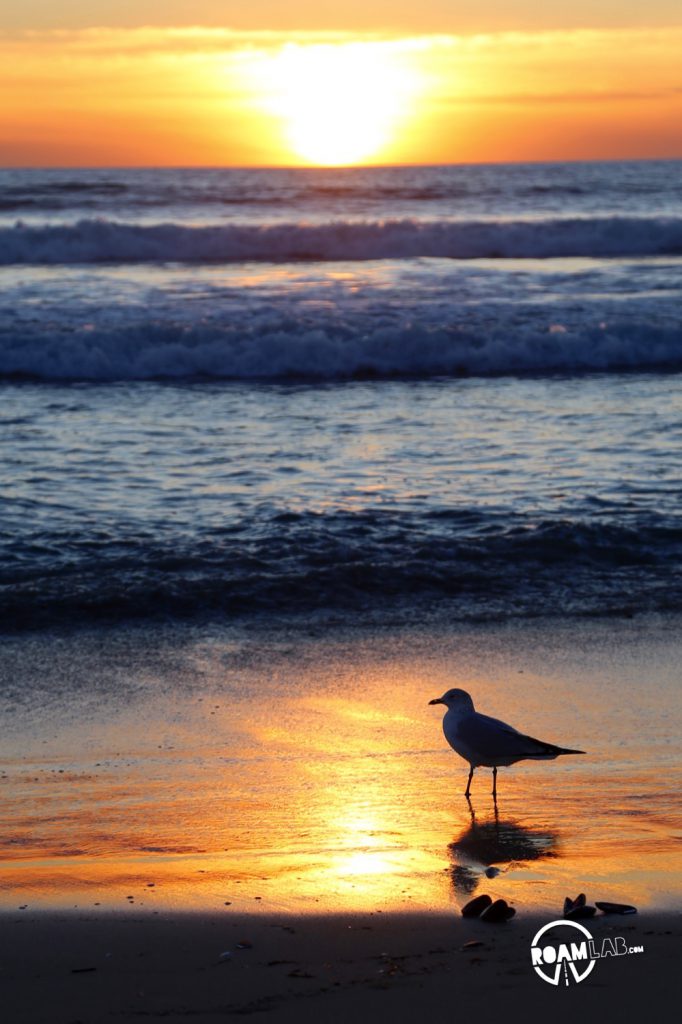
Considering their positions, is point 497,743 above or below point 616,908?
above

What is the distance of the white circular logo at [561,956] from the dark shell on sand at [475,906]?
0.19 metres

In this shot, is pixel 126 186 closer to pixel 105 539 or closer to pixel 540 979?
pixel 105 539

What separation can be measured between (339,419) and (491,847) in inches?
292

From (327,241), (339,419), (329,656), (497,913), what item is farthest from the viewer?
(327,241)

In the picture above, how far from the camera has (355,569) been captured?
6781mm

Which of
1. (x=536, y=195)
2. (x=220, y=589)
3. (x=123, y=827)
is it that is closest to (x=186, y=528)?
(x=220, y=589)

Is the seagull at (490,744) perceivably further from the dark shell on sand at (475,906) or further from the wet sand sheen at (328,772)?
the dark shell on sand at (475,906)

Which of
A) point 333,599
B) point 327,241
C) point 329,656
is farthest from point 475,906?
point 327,241

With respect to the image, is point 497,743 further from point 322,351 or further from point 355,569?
point 322,351

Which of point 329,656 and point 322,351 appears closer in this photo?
point 329,656

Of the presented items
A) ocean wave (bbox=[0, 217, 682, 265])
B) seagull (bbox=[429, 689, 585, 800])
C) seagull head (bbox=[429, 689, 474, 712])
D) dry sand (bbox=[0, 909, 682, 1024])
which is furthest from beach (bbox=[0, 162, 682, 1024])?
ocean wave (bbox=[0, 217, 682, 265])

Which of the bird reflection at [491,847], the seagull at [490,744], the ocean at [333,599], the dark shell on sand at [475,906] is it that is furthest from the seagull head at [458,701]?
the dark shell on sand at [475,906]

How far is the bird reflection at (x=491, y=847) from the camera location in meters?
3.60

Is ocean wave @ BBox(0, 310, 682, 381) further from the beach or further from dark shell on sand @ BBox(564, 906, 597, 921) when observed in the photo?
dark shell on sand @ BBox(564, 906, 597, 921)
